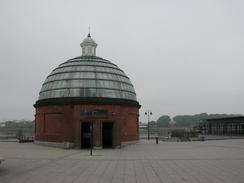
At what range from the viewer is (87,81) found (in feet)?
152

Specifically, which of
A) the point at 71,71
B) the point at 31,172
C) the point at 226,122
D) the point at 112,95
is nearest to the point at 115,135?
the point at 112,95

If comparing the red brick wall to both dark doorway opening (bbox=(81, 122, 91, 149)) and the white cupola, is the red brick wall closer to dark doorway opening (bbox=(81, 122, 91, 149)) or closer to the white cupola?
dark doorway opening (bbox=(81, 122, 91, 149))

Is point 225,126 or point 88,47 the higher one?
point 88,47

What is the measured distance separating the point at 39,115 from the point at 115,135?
11625mm

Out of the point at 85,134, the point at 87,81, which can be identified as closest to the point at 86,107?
the point at 85,134

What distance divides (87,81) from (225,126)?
70.1 meters

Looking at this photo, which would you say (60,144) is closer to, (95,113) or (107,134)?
(95,113)

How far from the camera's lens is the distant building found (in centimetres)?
9801

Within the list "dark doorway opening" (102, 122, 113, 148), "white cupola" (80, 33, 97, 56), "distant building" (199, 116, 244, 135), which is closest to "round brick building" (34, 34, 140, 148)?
"dark doorway opening" (102, 122, 113, 148)

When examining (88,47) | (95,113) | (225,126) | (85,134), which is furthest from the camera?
(225,126)

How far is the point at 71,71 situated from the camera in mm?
48375

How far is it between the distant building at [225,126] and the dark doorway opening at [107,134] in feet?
194

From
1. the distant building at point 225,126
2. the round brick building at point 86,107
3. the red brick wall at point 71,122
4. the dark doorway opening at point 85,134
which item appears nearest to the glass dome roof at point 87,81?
the round brick building at point 86,107

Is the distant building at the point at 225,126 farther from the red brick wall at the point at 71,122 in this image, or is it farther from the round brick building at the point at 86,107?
the red brick wall at the point at 71,122
